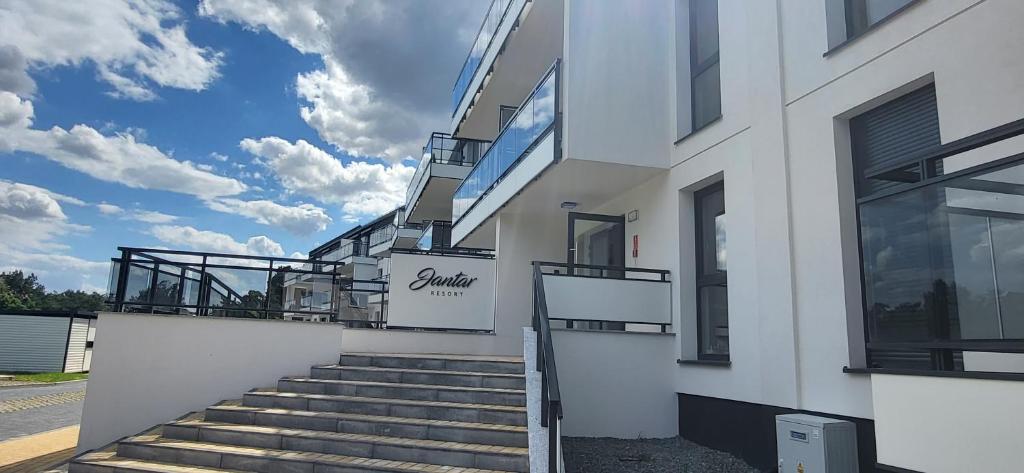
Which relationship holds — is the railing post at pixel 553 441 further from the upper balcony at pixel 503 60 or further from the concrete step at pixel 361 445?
the upper balcony at pixel 503 60

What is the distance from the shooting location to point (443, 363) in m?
8.67

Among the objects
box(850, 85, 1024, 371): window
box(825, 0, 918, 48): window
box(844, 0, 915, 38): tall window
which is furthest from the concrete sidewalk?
box(844, 0, 915, 38): tall window

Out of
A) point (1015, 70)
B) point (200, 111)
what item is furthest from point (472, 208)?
point (1015, 70)

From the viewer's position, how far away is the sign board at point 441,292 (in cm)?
1116

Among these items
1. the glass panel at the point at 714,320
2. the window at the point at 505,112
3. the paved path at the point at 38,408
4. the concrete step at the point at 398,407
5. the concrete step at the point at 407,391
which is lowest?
the paved path at the point at 38,408

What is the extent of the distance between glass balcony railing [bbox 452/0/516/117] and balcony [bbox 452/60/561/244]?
2.93 m

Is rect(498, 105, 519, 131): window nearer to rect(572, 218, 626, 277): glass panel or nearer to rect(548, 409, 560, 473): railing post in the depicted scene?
rect(572, 218, 626, 277): glass panel

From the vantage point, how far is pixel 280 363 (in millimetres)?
9219

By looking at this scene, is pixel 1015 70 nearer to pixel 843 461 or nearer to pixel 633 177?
pixel 843 461

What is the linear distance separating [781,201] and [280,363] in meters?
7.18

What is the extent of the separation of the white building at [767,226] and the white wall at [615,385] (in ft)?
0.09

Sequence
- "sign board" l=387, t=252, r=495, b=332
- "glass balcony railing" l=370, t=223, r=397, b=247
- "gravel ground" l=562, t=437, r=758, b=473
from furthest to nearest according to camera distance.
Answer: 1. "glass balcony railing" l=370, t=223, r=397, b=247
2. "sign board" l=387, t=252, r=495, b=332
3. "gravel ground" l=562, t=437, r=758, b=473

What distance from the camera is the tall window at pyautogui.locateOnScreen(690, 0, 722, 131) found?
346 inches

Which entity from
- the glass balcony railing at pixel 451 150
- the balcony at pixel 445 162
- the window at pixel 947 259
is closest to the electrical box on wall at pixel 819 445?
the window at pixel 947 259
